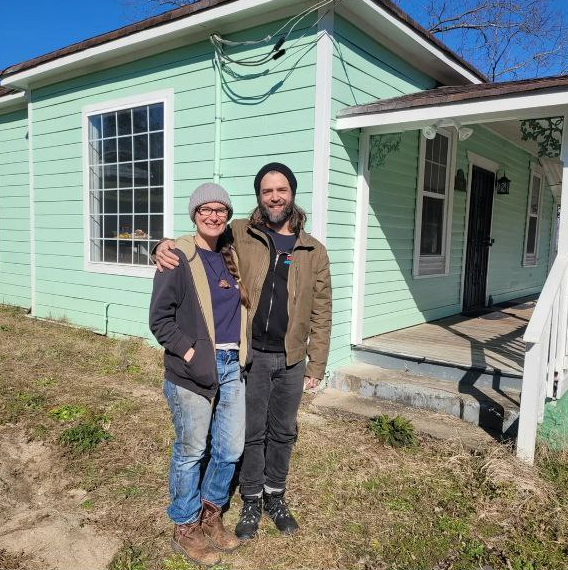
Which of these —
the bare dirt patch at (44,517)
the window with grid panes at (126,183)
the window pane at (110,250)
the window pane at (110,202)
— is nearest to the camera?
the bare dirt patch at (44,517)

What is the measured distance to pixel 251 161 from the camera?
4.99 m

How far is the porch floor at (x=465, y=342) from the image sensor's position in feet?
15.0

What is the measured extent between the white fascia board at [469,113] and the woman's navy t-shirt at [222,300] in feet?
8.97

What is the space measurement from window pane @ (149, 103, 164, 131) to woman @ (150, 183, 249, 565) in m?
3.99

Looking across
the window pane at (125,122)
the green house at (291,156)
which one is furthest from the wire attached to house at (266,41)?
the window pane at (125,122)

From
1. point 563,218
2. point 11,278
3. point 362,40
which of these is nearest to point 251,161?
point 362,40

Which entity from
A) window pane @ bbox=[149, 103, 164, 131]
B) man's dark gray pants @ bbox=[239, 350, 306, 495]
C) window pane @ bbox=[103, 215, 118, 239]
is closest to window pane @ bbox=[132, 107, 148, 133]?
window pane @ bbox=[149, 103, 164, 131]

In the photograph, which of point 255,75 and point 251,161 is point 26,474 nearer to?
point 251,161

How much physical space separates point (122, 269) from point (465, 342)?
4.35 meters

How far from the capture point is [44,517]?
269cm

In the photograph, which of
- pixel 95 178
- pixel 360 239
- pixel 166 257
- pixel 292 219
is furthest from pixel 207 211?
pixel 95 178

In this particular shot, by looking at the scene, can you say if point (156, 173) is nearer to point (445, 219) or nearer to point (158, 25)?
point (158, 25)

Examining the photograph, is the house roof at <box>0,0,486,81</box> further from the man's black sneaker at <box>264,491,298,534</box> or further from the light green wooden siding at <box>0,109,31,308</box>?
the man's black sneaker at <box>264,491,298,534</box>

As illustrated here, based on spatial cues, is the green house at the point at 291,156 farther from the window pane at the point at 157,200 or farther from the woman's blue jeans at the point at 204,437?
the woman's blue jeans at the point at 204,437
